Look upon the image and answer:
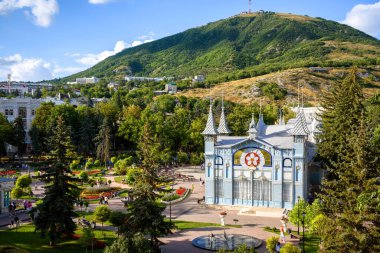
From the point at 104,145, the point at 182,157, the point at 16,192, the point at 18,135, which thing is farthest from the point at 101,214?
the point at 18,135

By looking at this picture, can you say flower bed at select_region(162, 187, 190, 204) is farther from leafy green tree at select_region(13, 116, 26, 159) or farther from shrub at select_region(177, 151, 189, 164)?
leafy green tree at select_region(13, 116, 26, 159)

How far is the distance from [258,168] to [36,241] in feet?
73.5

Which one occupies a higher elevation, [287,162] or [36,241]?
[287,162]

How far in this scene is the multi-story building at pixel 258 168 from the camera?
1684 inches

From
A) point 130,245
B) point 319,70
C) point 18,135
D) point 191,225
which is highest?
point 319,70

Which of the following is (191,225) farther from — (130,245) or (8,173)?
(8,173)

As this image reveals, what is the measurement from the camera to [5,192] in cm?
4159

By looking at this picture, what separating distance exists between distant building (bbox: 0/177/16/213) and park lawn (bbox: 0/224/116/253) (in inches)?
266

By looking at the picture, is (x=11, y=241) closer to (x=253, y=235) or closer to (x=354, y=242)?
(x=253, y=235)

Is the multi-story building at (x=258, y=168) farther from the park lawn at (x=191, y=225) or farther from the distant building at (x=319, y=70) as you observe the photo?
the distant building at (x=319, y=70)

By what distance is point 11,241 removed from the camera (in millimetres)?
31516

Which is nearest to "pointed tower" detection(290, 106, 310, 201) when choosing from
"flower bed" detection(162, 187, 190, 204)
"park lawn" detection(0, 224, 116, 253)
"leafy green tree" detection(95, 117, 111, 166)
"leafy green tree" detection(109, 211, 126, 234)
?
"flower bed" detection(162, 187, 190, 204)

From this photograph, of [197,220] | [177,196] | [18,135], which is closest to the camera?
[197,220]

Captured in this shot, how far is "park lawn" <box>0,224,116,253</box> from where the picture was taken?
30.1 meters
